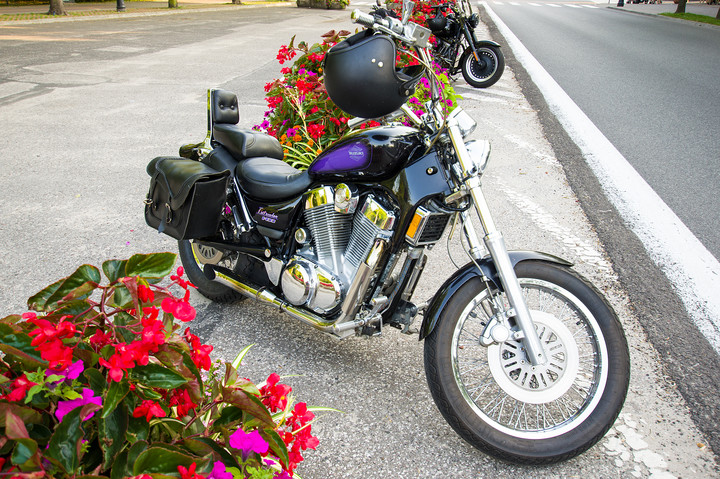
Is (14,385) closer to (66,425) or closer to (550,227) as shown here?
(66,425)

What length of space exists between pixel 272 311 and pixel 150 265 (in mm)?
1877

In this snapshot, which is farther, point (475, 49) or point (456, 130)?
point (475, 49)

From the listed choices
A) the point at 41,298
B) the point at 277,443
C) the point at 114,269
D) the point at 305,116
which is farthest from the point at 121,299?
the point at 305,116

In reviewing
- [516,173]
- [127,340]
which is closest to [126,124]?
[516,173]

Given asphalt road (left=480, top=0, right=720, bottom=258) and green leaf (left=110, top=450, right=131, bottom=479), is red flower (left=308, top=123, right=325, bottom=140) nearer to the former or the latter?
asphalt road (left=480, top=0, right=720, bottom=258)

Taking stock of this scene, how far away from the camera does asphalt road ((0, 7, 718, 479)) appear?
232cm

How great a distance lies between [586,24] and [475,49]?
47.0 ft

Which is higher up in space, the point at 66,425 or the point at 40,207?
the point at 66,425

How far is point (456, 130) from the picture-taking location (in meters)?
2.19

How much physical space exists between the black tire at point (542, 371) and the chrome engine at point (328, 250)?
0.50 m

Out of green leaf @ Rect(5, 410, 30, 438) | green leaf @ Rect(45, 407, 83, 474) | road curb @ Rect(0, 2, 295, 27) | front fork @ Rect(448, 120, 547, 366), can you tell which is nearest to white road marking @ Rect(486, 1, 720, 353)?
front fork @ Rect(448, 120, 547, 366)

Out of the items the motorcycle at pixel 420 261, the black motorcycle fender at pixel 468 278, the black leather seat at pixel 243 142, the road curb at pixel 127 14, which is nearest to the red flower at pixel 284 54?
the black leather seat at pixel 243 142

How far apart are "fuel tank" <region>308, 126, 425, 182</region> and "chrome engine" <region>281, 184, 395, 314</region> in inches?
3.9

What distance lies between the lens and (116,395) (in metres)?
1.25
